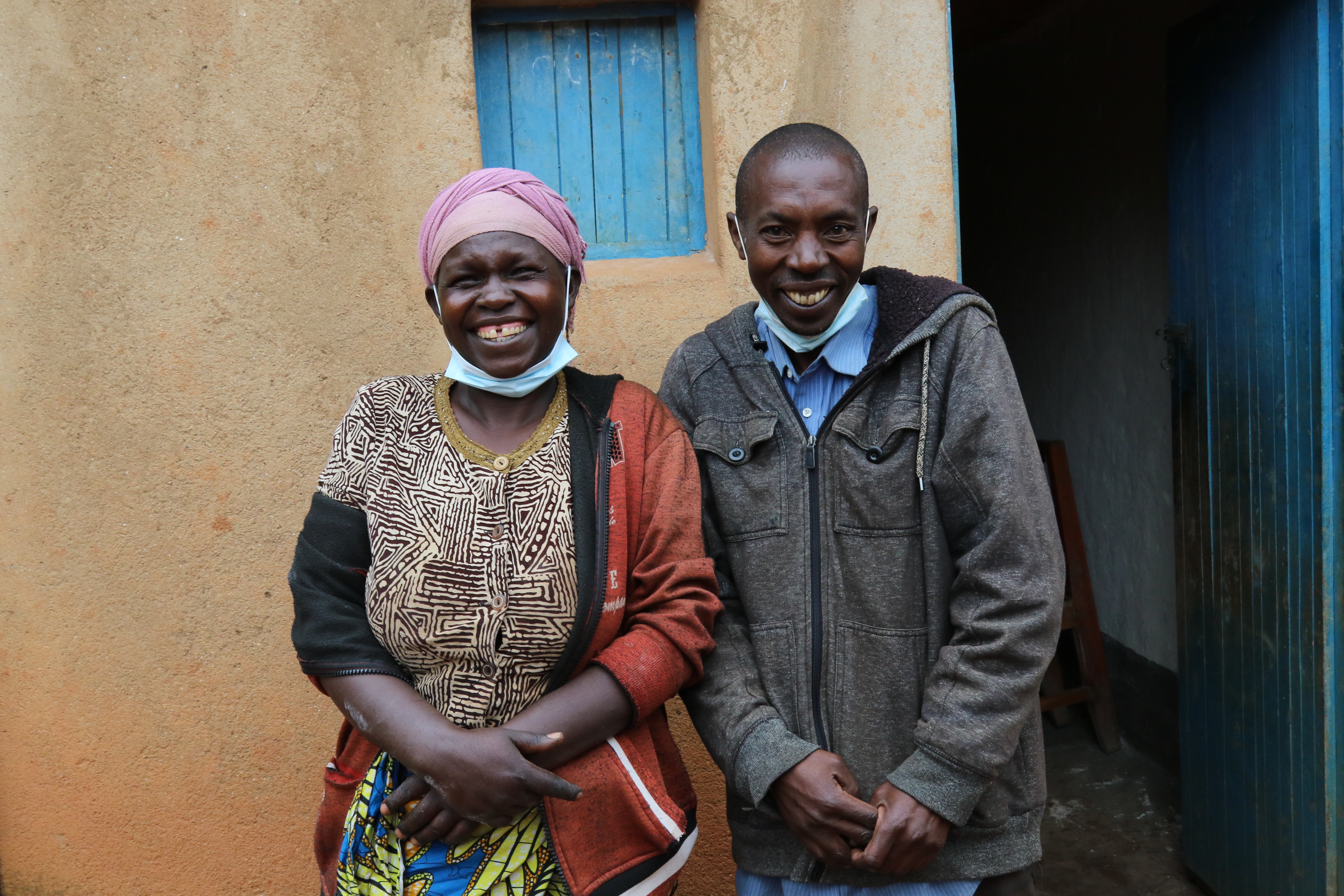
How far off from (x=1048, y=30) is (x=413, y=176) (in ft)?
12.4

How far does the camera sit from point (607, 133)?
2.84 m

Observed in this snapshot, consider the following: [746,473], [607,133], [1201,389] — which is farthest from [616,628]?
[1201,389]

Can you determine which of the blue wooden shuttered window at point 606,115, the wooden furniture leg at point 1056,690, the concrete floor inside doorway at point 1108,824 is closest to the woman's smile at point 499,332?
the blue wooden shuttered window at point 606,115

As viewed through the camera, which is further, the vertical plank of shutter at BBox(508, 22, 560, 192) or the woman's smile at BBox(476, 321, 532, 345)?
the vertical plank of shutter at BBox(508, 22, 560, 192)

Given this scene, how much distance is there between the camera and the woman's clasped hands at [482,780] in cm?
159

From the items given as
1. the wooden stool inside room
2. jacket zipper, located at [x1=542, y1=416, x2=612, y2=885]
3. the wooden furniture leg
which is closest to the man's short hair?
jacket zipper, located at [x1=542, y1=416, x2=612, y2=885]

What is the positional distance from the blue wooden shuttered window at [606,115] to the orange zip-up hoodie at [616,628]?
1182 mm

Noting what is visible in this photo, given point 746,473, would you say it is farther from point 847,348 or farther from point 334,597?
point 334,597

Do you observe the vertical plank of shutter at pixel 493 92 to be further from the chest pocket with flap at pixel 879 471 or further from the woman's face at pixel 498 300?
the chest pocket with flap at pixel 879 471

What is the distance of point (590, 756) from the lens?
1.72m

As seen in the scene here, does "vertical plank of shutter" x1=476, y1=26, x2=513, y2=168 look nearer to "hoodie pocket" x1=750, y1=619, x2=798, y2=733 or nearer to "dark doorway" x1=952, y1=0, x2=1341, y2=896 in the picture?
"hoodie pocket" x1=750, y1=619, x2=798, y2=733

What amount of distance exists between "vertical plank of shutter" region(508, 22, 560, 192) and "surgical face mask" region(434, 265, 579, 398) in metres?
1.08

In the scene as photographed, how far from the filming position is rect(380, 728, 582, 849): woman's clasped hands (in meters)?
1.59

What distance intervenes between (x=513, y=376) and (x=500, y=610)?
434 mm
